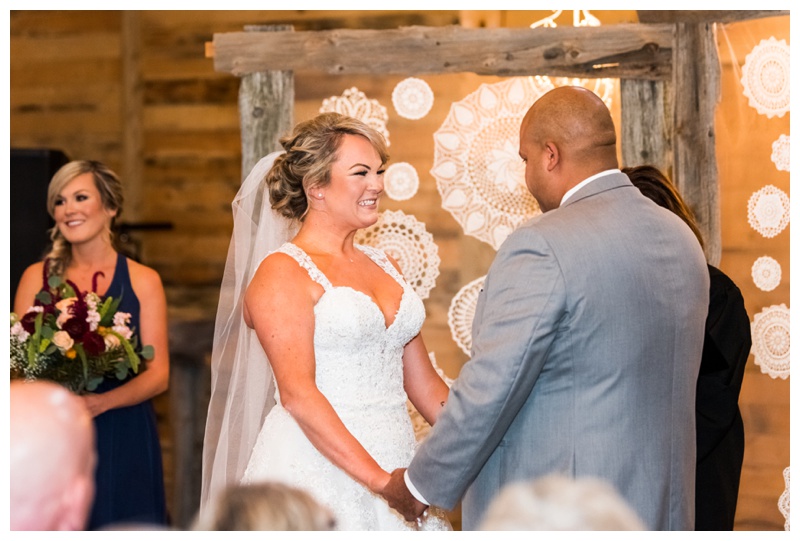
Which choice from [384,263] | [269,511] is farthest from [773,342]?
[269,511]

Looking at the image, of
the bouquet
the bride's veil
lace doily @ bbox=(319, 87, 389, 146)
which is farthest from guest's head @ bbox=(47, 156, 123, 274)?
the bride's veil

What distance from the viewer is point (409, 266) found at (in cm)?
369

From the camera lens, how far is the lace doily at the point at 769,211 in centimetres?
353

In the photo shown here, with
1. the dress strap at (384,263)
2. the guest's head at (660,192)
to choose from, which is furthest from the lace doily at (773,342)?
the dress strap at (384,263)

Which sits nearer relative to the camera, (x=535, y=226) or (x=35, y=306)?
(x=535, y=226)

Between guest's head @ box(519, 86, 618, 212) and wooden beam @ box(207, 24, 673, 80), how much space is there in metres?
1.39

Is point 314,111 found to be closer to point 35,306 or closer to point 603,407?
point 35,306

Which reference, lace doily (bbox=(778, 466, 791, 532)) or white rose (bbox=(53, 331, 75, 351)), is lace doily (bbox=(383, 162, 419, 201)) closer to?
white rose (bbox=(53, 331, 75, 351))

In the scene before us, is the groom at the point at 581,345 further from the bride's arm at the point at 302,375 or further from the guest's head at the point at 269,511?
the guest's head at the point at 269,511

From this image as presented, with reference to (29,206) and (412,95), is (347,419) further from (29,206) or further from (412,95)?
(29,206)

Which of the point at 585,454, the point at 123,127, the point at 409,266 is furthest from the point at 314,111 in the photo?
the point at 123,127

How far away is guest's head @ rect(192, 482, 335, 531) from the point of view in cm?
112

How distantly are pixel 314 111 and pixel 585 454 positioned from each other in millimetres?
1993

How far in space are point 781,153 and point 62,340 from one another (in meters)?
2.59
